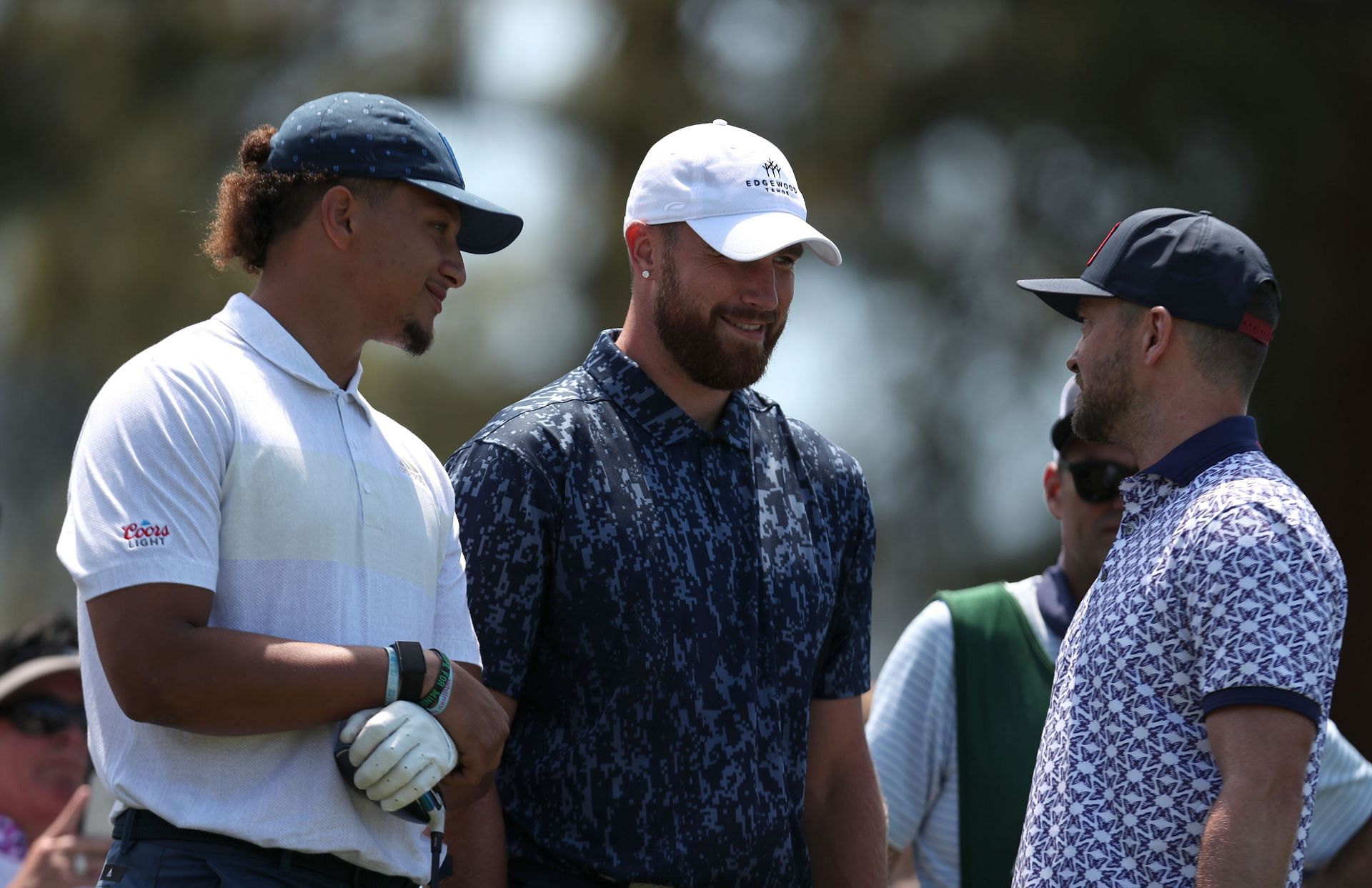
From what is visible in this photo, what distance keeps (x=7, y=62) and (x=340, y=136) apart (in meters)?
6.61

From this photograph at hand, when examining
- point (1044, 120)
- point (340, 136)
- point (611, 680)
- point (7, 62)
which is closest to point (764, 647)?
point (611, 680)

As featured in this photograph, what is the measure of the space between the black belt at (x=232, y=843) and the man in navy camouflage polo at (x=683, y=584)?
16.5 inches

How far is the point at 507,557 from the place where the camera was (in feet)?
9.52

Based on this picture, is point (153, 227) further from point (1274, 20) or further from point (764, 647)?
point (764, 647)

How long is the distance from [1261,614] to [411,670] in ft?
4.00

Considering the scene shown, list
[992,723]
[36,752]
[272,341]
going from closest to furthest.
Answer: [272,341], [992,723], [36,752]

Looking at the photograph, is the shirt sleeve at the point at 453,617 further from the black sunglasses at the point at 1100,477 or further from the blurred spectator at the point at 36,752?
the blurred spectator at the point at 36,752

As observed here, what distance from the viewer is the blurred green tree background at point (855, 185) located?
723 cm

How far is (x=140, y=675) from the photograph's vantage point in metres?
2.23

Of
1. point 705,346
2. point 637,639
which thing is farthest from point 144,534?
point 705,346

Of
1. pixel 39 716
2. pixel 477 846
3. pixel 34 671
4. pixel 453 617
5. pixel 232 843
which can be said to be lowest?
pixel 39 716

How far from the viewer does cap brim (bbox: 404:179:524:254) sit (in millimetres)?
2725

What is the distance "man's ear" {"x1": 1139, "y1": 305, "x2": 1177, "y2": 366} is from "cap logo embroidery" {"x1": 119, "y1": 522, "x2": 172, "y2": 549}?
1579 millimetres

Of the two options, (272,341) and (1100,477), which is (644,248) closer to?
(272,341)
